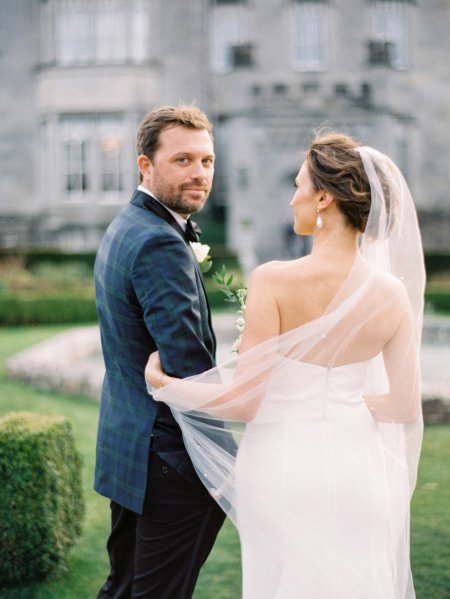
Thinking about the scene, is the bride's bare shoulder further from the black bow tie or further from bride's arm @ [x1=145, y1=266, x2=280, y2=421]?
the black bow tie

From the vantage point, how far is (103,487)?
9.00ft

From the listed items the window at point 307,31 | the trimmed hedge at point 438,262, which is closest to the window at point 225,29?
the window at point 307,31

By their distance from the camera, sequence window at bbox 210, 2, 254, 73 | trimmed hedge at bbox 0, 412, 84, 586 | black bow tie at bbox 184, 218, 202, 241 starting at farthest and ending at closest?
window at bbox 210, 2, 254, 73 < trimmed hedge at bbox 0, 412, 84, 586 < black bow tie at bbox 184, 218, 202, 241

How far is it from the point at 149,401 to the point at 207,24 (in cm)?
2329

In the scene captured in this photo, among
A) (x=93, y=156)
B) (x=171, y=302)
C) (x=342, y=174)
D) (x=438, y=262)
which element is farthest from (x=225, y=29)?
(x=171, y=302)

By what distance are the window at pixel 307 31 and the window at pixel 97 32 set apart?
4796mm

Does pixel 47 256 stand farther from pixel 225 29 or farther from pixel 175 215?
pixel 175 215

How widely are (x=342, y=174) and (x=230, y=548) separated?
2.87m

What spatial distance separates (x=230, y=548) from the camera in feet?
15.2

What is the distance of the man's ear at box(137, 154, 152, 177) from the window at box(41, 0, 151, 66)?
68.1ft

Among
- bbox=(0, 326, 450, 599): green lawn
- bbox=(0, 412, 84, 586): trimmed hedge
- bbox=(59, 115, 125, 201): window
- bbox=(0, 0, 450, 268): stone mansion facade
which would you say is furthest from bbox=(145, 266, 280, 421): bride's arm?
bbox=(59, 115, 125, 201): window

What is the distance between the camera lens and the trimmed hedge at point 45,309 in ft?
48.9

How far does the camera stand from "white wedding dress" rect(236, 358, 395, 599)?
2.50m

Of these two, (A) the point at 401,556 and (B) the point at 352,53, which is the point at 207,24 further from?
(A) the point at 401,556
